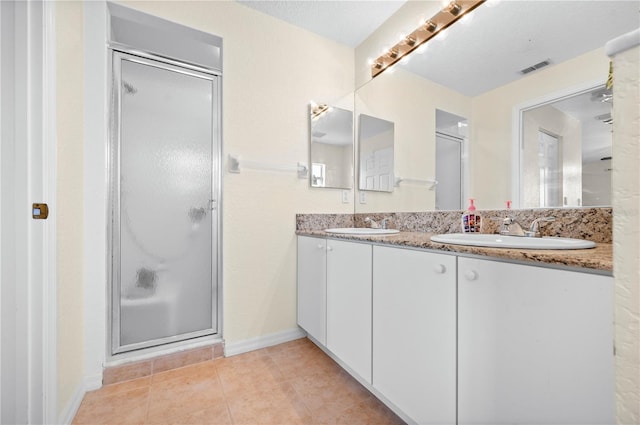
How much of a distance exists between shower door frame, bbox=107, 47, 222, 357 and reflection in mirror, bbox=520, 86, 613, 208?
67.6 inches

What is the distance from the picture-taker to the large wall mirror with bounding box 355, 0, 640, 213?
1.01m

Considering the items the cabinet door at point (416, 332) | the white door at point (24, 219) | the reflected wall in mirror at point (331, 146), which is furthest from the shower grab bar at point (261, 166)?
the cabinet door at point (416, 332)

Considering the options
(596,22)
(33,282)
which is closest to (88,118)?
(33,282)

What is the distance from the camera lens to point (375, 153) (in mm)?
Answer: 2111

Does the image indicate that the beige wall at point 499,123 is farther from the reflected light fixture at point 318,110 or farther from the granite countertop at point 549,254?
the reflected light fixture at point 318,110

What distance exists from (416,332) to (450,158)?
1051 mm

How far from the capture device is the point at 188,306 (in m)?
1.73

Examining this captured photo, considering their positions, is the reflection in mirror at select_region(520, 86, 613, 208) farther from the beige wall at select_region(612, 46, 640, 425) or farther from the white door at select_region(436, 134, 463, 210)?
the beige wall at select_region(612, 46, 640, 425)

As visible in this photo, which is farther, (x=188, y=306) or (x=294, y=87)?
(x=294, y=87)

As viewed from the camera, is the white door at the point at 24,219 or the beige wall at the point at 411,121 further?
the beige wall at the point at 411,121

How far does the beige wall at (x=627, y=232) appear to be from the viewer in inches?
15.2

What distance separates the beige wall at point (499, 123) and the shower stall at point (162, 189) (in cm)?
157

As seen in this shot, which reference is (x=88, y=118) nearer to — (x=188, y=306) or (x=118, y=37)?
(x=118, y=37)

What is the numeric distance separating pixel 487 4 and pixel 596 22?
20.7 inches
